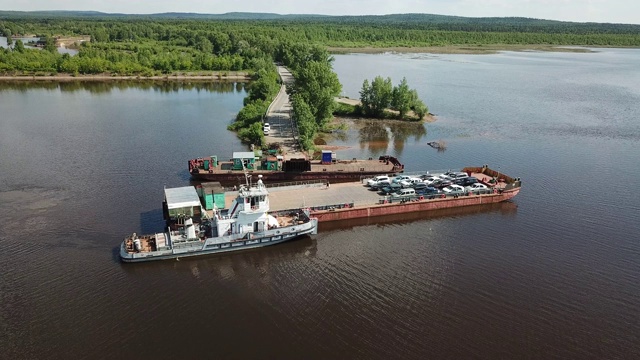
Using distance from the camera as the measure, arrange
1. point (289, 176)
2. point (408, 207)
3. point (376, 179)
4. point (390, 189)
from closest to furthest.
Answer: point (408, 207)
point (390, 189)
point (376, 179)
point (289, 176)

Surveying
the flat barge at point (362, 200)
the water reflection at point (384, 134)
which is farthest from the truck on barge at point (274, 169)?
the water reflection at point (384, 134)

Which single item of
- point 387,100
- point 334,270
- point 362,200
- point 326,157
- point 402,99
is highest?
point 402,99

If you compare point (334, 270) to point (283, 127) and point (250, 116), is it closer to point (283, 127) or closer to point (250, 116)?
point (283, 127)

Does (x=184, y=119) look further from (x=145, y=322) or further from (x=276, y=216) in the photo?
(x=145, y=322)

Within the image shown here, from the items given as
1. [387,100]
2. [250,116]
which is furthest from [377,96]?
[250,116]

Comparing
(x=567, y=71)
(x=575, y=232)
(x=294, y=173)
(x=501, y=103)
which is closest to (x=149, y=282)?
(x=294, y=173)
